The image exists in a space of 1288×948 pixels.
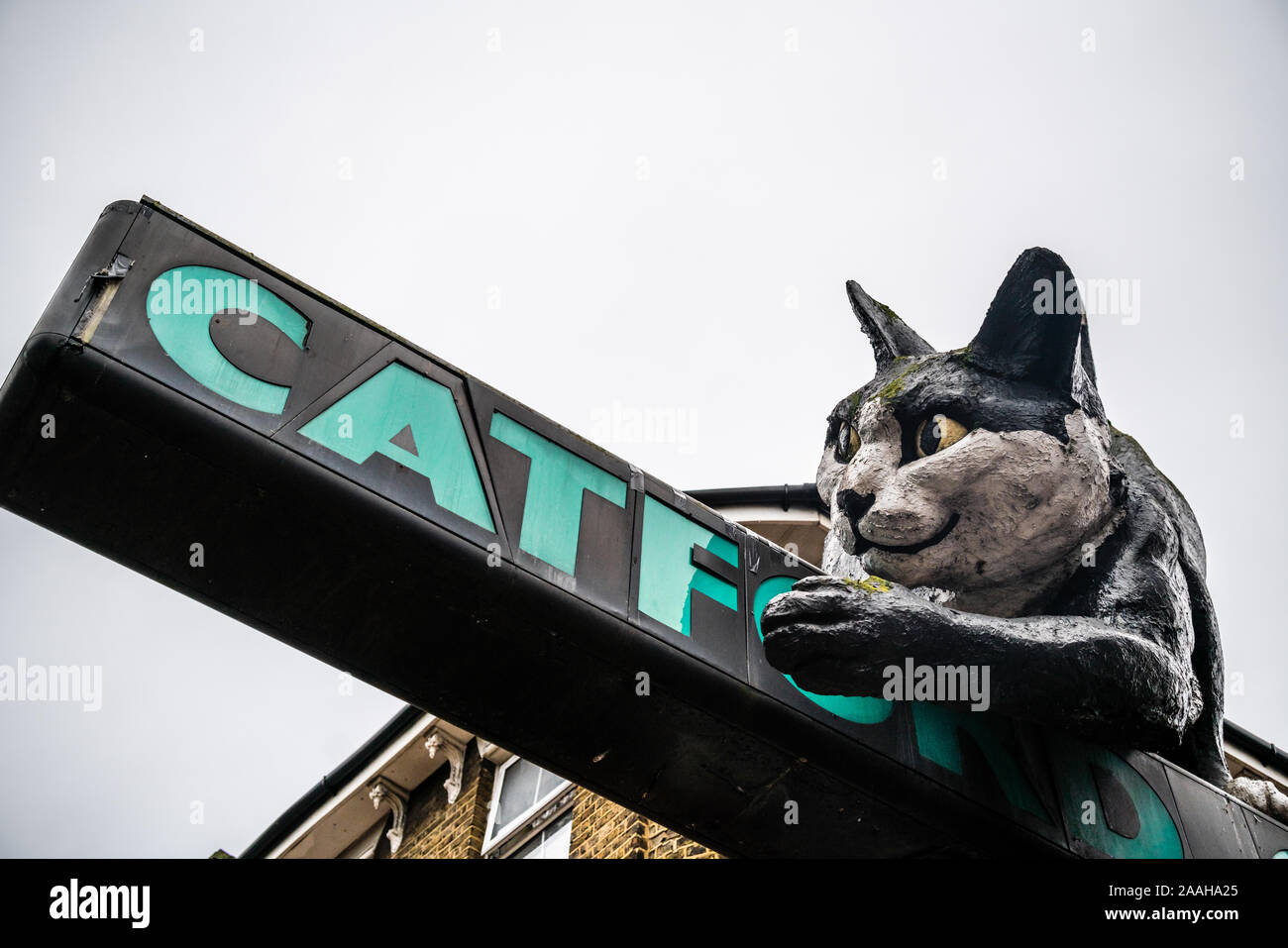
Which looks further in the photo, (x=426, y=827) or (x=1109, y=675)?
(x=426, y=827)

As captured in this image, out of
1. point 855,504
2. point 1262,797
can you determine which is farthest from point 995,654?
point 1262,797

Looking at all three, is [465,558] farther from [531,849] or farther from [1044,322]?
[531,849]

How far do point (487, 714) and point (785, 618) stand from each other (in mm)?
1140

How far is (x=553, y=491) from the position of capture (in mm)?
5020

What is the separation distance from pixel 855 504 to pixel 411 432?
2001 millimetres

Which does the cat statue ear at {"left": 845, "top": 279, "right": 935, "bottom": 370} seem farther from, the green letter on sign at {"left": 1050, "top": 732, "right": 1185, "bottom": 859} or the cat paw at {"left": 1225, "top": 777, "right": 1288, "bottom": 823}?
the cat paw at {"left": 1225, "top": 777, "right": 1288, "bottom": 823}

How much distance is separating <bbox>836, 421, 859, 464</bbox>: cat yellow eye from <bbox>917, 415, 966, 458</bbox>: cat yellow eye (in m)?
0.35

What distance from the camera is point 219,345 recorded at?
449 centimetres

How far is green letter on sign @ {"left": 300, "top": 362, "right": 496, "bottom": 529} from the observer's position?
4.56 m

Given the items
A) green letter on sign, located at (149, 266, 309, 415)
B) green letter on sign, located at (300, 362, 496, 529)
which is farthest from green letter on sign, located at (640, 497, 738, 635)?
green letter on sign, located at (149, 266, 309, 415)

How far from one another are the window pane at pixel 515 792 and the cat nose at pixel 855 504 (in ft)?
22.9

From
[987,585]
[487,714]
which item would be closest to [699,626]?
[487,714]
